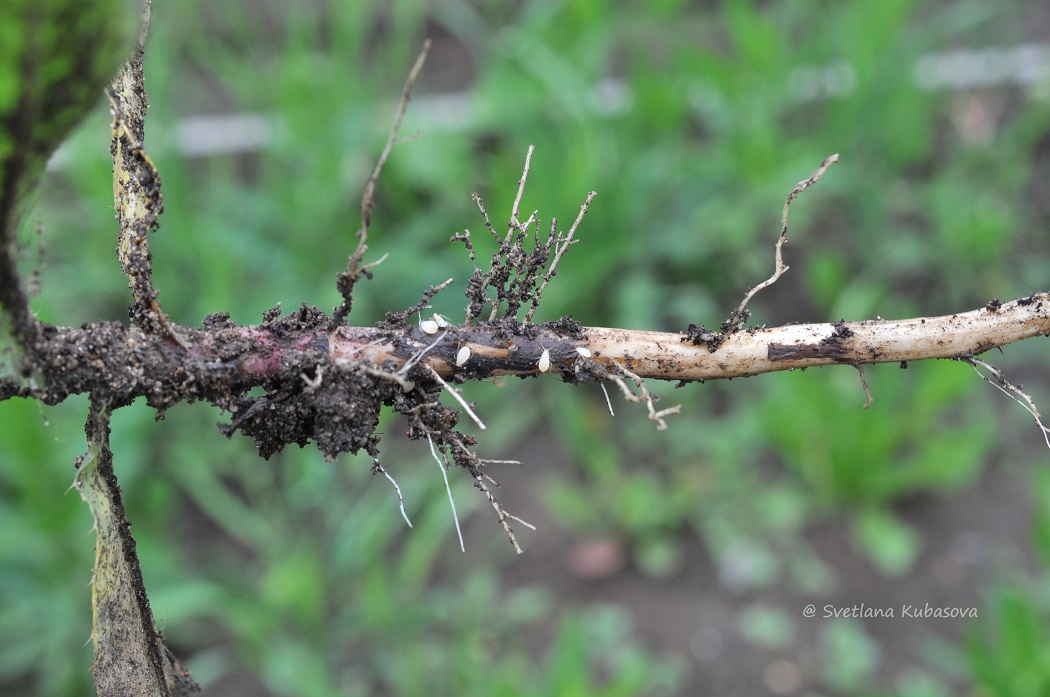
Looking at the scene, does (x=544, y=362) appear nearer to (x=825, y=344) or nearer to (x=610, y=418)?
(x=825, y=344)

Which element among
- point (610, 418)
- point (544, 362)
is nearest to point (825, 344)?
point (544, 362)

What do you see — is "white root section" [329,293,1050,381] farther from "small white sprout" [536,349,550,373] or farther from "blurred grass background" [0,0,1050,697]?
"blurred grass background" [0,0,1050,697]

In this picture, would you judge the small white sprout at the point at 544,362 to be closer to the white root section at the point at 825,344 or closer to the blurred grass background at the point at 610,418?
the white root section at the point at 825,344

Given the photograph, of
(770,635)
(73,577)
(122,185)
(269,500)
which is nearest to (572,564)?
(770,635)

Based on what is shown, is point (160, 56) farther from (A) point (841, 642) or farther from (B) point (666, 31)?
(A) point (841, 642)

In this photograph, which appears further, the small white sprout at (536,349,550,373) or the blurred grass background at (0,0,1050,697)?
the blurred grass background at (0,0,1050,697)

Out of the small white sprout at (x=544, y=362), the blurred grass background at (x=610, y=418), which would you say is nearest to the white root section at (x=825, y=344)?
the small white sprout at (x=544, y=362)

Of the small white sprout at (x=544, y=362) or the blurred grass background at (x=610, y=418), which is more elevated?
the blurred grass background at (x=610, y=418)

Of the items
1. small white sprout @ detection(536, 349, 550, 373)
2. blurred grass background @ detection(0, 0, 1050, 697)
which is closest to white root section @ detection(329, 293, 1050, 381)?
small white sprout @ detection(536, 349, 550, 373)
